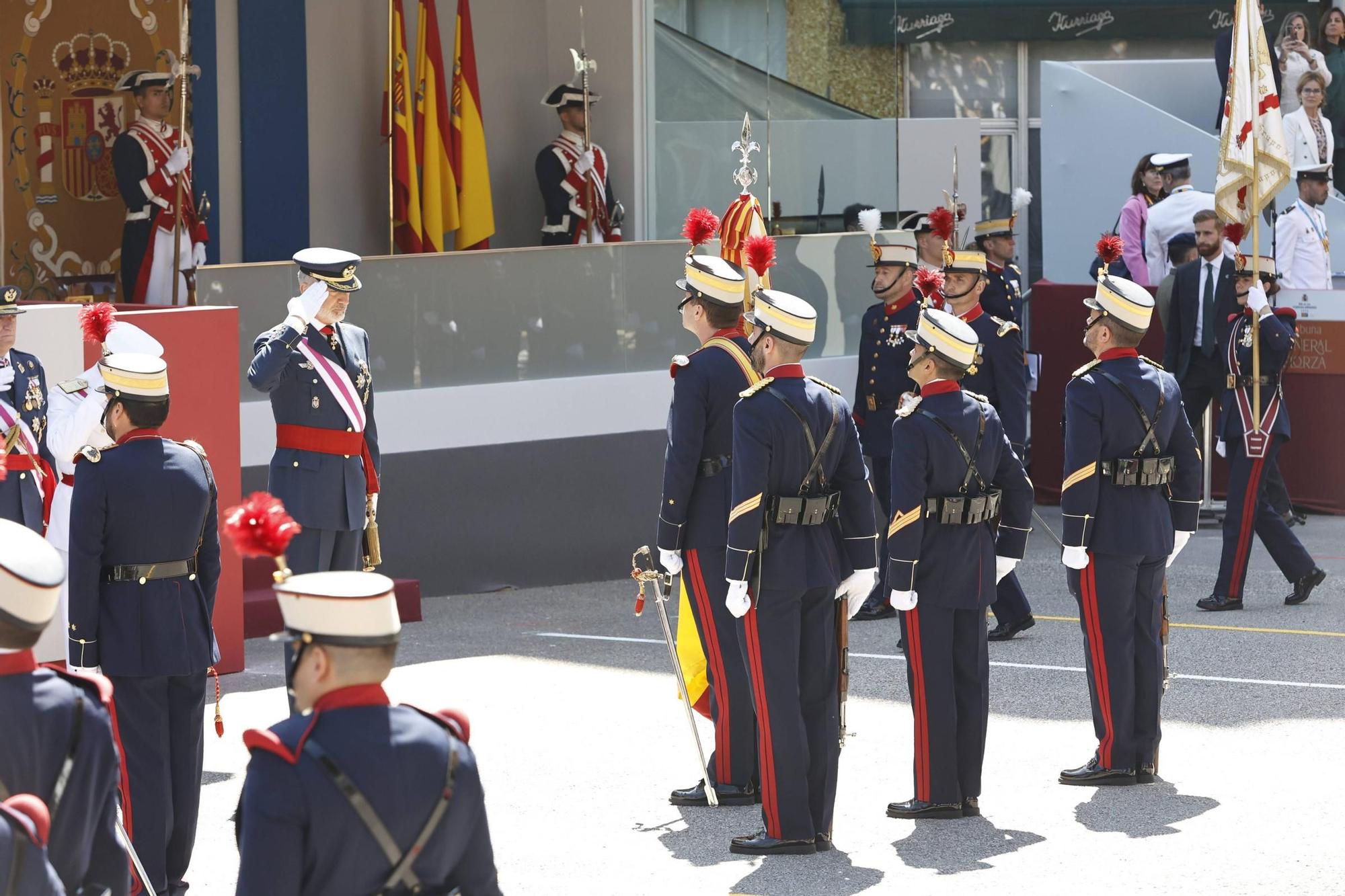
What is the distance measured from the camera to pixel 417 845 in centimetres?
311

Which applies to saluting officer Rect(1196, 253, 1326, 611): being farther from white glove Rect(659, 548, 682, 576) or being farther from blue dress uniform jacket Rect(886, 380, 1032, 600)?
white glove Rect(659, 548, 682, 576)

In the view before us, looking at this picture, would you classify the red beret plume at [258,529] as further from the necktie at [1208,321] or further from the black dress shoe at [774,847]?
the necktie at [1208,321]

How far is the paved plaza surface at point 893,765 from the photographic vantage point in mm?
5965

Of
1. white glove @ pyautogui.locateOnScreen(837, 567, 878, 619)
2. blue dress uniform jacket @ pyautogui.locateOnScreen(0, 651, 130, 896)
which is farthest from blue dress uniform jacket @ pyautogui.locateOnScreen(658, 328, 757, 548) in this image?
blue dress uniform jacket @ pyautogui.locateOnScreen(0, 651, 130, 896)

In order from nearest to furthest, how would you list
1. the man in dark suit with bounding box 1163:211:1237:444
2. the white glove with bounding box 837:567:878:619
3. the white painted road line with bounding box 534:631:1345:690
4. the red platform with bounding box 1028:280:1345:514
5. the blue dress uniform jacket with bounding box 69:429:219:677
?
the blue dress uniform jacket with bounding box 69:429:219:677 → the white glove with bounding box 837:567:878:619 → the white painted road line with bounding box 534:631:1345:690 → the man in dark suit with bounding box 1163:211:1237:444 → the red platform with bounding box 1028:280:1345:514

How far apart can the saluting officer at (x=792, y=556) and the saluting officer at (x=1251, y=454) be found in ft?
15.0

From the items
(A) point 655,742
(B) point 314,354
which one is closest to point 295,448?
(B) point 314,354

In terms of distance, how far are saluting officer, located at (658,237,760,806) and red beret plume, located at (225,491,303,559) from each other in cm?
325

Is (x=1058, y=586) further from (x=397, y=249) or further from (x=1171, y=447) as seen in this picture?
(x=397, y=249)

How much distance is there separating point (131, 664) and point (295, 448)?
2.07 meters

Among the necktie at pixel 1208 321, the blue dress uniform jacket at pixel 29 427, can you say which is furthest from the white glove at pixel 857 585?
the necktie at pixel 1208 321

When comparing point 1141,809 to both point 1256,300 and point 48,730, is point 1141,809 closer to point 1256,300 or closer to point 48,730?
point 48,730

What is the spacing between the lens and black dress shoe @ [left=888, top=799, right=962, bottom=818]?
6508 mm

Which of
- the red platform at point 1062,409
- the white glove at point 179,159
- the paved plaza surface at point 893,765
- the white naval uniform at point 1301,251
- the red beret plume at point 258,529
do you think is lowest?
the paved plaza surface at point 893,765
